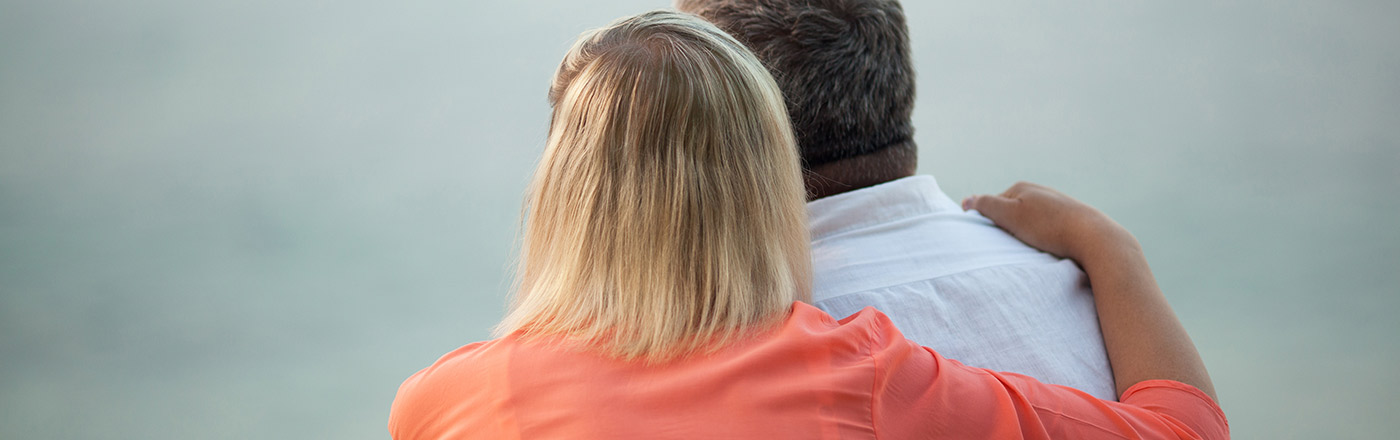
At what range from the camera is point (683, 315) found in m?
0.58

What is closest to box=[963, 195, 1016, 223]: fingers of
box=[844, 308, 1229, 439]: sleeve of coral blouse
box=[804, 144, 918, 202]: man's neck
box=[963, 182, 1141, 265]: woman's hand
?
box=[963, 182, 1141, 265]: woman's hand

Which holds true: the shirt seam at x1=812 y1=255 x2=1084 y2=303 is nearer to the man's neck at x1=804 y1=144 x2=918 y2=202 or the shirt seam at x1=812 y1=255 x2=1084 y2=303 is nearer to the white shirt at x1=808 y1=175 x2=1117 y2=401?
the white shirt at x1=808 y1=175 x2=1117 y2=401

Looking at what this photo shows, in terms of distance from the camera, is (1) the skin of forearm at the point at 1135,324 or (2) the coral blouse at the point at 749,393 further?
(1) the skin of forearm at the point at 1135,324

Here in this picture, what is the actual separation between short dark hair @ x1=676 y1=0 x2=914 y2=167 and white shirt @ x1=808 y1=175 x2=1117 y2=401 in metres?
0.05

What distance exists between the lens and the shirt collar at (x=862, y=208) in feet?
2.68

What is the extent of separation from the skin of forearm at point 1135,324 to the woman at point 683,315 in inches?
3.2

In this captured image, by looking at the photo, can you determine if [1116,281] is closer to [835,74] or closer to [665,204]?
[835,74]

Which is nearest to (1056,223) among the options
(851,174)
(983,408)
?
(851,174)

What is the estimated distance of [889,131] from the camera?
0.86 metres

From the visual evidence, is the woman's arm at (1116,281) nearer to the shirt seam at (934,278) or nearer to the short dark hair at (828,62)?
the shirt seam at (934,278)

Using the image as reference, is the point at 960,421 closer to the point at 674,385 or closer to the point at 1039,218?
the point at 674,385

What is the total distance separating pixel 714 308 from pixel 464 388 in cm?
16

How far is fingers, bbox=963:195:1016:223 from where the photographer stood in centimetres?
87

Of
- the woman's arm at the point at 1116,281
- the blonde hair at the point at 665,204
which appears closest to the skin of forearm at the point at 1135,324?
the woman's arm at the point at 1116,281
